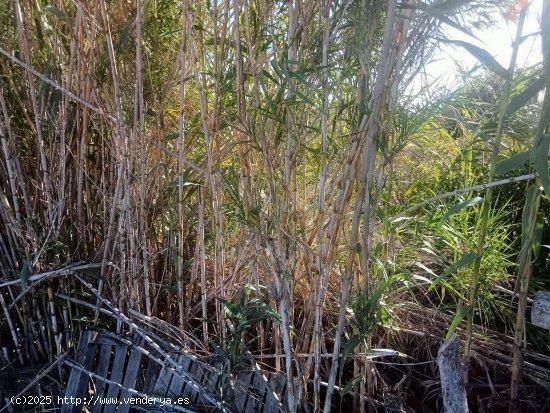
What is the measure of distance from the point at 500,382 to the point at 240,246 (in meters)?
1.13

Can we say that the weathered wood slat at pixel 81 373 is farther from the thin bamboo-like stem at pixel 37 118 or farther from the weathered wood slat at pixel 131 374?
the thin bamboo-like stem at pixel 37 118

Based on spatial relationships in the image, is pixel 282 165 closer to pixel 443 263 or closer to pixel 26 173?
pixel 443 263

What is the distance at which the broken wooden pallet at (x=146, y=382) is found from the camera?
1.95 meters

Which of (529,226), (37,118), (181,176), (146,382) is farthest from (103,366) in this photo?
(529,226)

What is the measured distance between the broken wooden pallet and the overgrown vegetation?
10cm

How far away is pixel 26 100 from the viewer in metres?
2.26

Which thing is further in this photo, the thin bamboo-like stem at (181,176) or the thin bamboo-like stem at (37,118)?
the thin bamboo-like stem at (37,118)

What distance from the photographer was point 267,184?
1835mm

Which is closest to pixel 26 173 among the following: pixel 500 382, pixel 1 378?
pixel 1 378

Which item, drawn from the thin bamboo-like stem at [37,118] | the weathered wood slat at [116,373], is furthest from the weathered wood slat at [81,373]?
the thin bamboo-like stem at [37,118]

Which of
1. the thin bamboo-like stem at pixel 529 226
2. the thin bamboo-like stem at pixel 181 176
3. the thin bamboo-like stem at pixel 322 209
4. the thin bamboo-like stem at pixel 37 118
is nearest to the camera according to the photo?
the thin bamboo-like stem at pixel 529 226

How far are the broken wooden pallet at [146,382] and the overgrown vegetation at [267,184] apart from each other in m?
0.10

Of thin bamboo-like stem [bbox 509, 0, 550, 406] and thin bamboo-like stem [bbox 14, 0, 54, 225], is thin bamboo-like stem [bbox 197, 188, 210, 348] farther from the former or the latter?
thin bamboo-like stem [bbox 509, 0, 550, 406]

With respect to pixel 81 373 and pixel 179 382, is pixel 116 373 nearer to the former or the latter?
pixel 81 373
